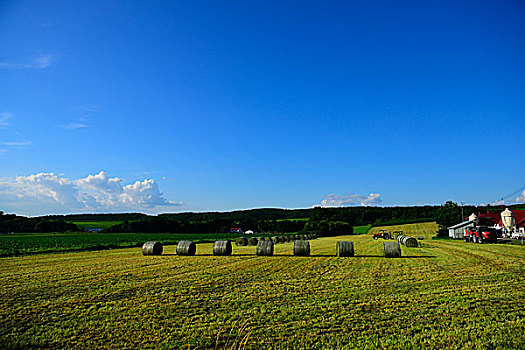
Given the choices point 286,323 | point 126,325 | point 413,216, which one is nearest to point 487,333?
point 286,323

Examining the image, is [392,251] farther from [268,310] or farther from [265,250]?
[268,310]

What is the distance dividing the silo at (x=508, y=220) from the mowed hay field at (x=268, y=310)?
45.9m

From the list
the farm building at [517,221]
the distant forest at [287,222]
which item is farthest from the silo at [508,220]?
the distant forest at [287,222]

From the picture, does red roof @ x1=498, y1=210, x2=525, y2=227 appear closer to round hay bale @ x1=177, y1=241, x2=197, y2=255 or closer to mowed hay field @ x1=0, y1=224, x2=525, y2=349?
mowed hay field @ x1=0, y1=224, x2=525, y2=349

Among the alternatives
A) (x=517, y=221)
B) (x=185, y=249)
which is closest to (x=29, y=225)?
(x=185, y=249)

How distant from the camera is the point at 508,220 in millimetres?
52438

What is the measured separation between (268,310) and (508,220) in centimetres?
5656

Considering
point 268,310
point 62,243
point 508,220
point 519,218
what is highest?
point 519,218

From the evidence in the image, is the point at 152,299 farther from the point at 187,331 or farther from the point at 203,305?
the point at 187,331

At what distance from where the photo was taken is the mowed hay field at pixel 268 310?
644 cm

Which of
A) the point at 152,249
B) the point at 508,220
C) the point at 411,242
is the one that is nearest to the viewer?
the point at 152,249

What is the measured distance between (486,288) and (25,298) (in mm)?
13166

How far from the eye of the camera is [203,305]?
897cm

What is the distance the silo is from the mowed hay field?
45.9 metres
